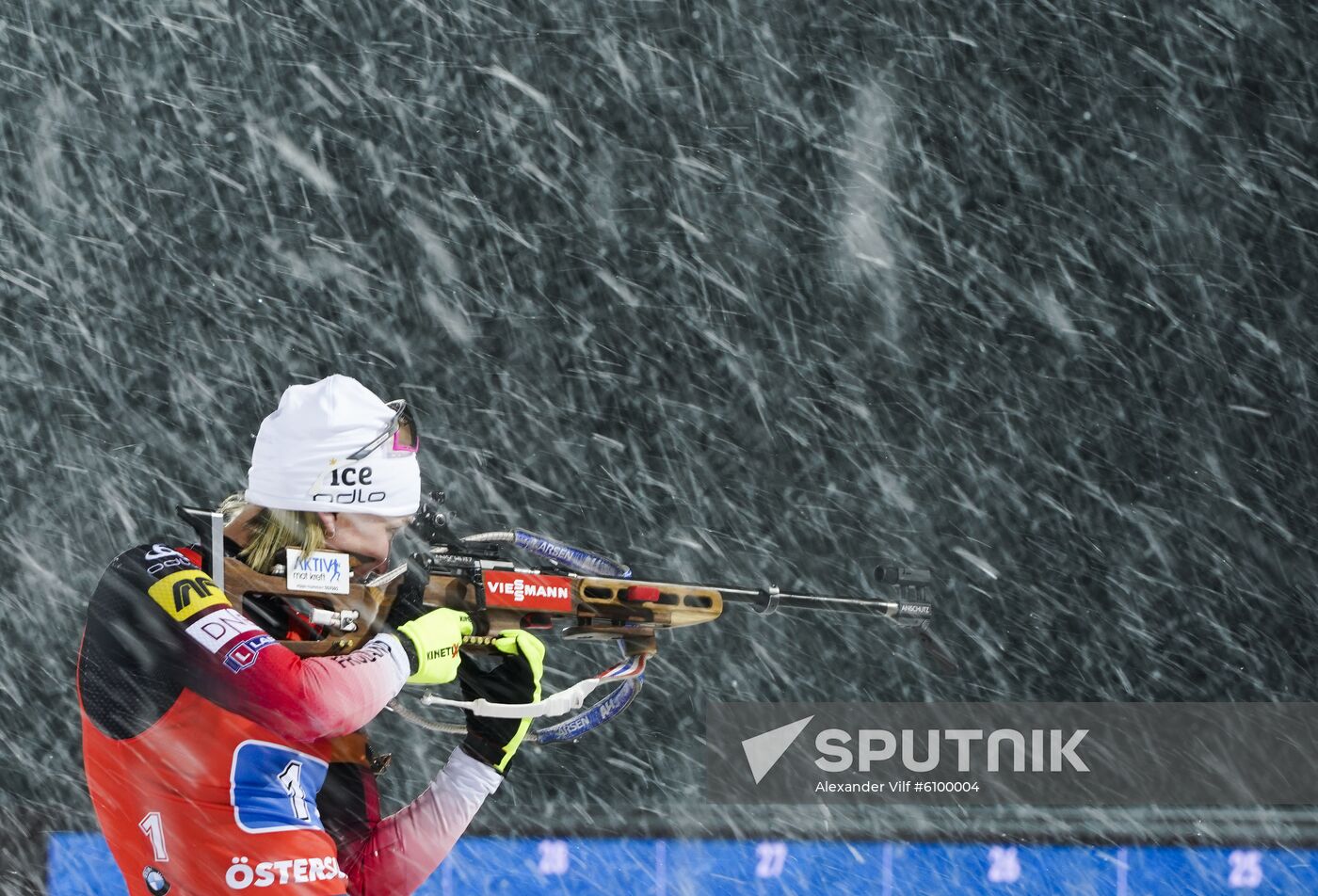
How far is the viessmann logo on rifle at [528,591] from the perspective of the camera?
306cm

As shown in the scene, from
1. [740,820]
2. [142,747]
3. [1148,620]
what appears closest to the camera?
[142,747]

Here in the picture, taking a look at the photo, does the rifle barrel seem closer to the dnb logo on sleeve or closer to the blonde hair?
the blonde hair

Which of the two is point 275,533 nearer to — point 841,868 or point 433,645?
point 433,645

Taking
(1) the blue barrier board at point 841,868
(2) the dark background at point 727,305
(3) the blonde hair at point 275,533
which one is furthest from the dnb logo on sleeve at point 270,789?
(2) the dark background at point 727,305

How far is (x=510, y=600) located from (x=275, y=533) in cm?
68

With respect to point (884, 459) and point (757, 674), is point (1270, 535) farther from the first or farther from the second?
point (757, 674)

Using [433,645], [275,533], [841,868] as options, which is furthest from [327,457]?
[841,868]

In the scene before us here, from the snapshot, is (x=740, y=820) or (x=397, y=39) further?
(x=397, y=39)

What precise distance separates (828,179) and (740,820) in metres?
2.75

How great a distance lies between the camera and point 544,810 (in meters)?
5.71

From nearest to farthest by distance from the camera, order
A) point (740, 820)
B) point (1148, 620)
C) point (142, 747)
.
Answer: point (142, 747) < point (740, 820) < point (1148, 620)

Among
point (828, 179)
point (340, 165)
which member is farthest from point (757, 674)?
point (340, 165)

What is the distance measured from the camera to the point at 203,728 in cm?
228

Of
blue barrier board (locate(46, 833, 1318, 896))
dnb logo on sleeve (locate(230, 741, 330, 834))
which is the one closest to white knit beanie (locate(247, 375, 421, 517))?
dnb logo on sleeve (locate(230, 741, 330, 834))
